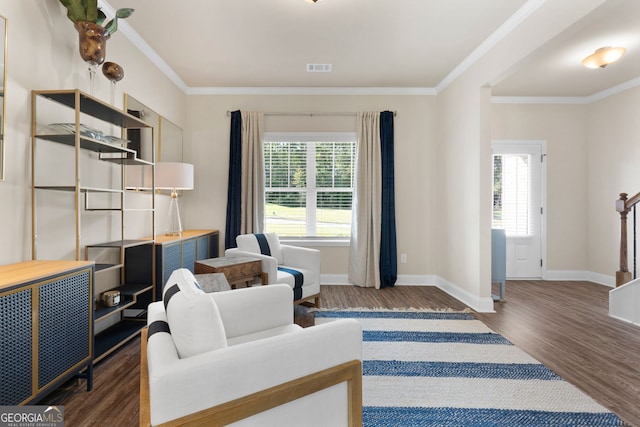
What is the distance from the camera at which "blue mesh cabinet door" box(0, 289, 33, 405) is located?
138 cm

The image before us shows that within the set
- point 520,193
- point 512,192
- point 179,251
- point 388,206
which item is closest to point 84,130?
point 179,251

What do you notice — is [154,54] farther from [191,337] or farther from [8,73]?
[191,337]

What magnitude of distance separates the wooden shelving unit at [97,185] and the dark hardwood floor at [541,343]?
269mm

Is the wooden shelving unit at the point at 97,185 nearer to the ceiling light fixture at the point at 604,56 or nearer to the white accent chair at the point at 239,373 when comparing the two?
the white accent chair at the point at 239,373

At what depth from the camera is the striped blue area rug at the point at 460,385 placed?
5.60ft

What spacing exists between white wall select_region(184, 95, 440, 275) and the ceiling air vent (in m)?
0.62

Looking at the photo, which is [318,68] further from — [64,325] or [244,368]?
[244,368]

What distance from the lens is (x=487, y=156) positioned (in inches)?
135

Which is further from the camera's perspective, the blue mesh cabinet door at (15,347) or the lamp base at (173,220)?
the lamp base at (173,220)

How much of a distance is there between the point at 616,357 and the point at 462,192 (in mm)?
2027

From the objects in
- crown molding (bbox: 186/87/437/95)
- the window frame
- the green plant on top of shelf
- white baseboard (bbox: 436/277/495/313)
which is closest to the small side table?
the window frame

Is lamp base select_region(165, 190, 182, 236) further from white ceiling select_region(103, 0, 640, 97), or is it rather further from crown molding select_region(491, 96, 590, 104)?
crown molding select_region(491, 96, 590, 104)

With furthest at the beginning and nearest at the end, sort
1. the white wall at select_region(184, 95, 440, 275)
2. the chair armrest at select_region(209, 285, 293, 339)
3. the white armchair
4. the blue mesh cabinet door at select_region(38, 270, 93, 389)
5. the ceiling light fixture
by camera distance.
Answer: the white wall at select_region(184, 95, 440, 275), the ceiling light fixture, the white armchair, the chair armrest at select_region(209, 285, 293, 339), the blue mesh cabinet door at select_region(38, 270, 93, 389)

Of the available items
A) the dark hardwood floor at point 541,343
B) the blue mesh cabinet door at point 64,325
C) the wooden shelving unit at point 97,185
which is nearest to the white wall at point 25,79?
the wooden shelving unit at point 97,185
